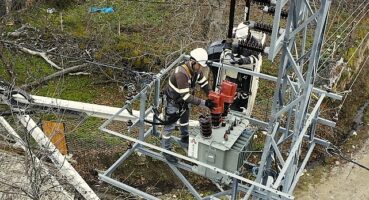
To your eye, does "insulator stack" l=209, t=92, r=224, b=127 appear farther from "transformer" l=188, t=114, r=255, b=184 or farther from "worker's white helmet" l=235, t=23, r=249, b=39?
"worker's white helmet" l=235, t=23, r=249, b=39

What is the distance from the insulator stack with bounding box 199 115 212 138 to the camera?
8672 mm

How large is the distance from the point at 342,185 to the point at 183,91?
22.8ft

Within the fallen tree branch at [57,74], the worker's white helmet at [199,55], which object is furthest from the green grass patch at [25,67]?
the worker's white helmet at [199,55]

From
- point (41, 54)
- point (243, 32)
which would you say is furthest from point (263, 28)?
point (41, 54)

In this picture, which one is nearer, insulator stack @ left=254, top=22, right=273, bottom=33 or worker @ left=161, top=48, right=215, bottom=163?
worker @ left=161, top=48, right=215, bottom=163

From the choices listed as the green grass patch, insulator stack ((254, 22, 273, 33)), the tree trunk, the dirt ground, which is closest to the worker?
insulator stack ((254, 22, 273, 33))

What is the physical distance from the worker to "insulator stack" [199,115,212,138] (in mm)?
303

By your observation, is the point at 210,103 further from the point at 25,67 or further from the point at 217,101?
the point at 25,67

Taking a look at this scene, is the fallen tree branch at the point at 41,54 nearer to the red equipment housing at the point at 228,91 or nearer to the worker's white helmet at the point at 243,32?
the worker's white helmet at the point at 243,32

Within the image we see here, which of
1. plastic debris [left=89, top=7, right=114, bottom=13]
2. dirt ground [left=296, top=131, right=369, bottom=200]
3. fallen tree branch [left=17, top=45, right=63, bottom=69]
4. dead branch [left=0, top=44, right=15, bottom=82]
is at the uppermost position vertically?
plastic debris [left=89, top=7, right=114, bottom=13]

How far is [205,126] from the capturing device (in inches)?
344

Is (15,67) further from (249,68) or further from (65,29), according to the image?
(249,68)

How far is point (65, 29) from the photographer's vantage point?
1917 cm

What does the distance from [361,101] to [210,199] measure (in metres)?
10.4
